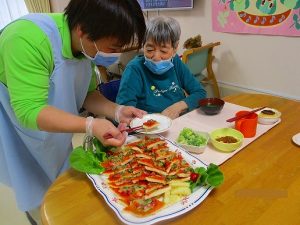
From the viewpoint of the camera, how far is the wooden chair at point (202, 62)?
2512 mm

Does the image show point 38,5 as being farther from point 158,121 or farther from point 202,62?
point 158,121

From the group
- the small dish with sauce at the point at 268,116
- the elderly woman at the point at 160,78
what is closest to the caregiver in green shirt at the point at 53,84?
the elderly woman at the point at 160,78

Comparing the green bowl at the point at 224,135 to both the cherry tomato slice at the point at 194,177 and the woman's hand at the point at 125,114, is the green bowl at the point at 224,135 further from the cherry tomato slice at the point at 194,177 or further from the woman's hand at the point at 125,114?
the woman's hand at the point at 125,114

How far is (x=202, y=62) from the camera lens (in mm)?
2756

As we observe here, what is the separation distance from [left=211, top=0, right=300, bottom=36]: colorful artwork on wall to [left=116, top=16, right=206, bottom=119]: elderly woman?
1202 mm

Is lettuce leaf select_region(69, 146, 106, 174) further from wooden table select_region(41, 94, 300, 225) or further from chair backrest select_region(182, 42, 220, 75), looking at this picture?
chair backrest select_region(182, 42, 220, 75)

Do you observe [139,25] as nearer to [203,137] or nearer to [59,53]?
[59,53]

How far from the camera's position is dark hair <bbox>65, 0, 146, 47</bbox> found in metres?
Answer: 0.82

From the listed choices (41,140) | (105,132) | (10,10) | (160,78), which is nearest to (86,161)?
(105,132)

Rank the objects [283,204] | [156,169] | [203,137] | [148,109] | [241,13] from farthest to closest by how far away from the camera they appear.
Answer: [241,13], [148,109], [203,137], [156,169], [283,204]

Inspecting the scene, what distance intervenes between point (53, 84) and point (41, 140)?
10.0 inches

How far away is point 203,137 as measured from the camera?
3.54 feet

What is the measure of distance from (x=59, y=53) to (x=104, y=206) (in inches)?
22.7

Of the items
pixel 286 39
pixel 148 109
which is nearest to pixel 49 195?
pixel 148 109
